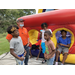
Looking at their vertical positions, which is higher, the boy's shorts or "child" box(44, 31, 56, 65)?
"child" box(44, 31, 56, 65)

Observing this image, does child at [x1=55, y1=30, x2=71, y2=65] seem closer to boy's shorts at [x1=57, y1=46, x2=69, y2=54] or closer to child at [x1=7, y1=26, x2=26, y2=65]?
boy's shorts at [x1=57, y1=46, x2=69, y2=54]

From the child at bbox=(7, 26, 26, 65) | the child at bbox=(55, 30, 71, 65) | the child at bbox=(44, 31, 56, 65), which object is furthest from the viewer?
the child at bbox=(55, 30, 71, 65)

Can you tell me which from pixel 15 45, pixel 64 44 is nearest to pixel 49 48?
pixel 15 45

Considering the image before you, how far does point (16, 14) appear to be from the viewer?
17.5m

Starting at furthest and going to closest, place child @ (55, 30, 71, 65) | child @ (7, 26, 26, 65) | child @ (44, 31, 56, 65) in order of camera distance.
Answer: child @ (55, 30, 71, 65) < child @ (44, 31, 56, 65) < child @ (7, 26, 26, 65)

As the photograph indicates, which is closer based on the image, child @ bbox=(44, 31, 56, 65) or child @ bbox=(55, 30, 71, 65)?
child @ bbox=(44, 31, 56, 65)

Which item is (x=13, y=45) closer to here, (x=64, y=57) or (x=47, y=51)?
(x=47, y=51)

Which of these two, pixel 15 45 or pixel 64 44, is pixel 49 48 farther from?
pixel 64 44

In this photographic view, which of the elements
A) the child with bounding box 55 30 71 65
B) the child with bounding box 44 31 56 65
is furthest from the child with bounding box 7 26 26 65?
the child with bounding box 55 30 71 65

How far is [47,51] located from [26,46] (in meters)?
0.75

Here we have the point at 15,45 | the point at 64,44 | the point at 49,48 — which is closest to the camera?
the point at 15,45

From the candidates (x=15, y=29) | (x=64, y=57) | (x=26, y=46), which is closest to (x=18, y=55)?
(x=15, y=29)

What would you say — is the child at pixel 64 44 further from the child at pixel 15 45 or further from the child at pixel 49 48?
the child at pixel 15 45

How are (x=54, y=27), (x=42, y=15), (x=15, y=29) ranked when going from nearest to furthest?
(x=15, y=29)
(x=54, y=27)
(x=42, y=15)
